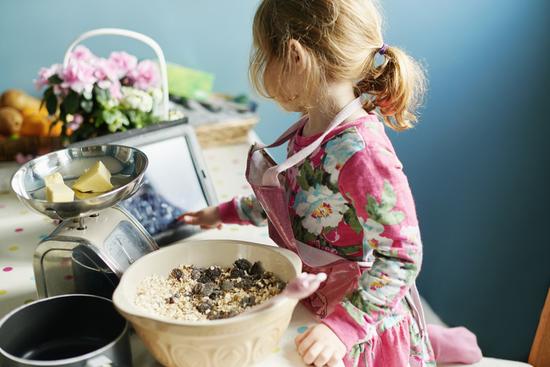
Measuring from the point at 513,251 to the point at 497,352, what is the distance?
304 millimetres

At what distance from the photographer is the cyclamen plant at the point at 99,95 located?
1265mm

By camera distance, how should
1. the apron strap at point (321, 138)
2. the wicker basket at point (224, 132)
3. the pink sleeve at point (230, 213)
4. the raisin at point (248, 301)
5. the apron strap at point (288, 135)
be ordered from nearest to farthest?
the raisin at point (248, 301)
the apron strap at point (321, 138)
the apron strap at point (288, 135)
the pink sleeve at point (230, 213)
the wicker basket at point (224, 132)

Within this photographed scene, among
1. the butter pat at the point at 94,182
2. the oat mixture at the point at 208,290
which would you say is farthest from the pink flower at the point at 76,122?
the oat mixture at the point at 208,290

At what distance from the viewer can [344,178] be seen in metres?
0.83

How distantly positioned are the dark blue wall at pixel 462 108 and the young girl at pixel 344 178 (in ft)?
2.36

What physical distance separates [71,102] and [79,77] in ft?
0.19

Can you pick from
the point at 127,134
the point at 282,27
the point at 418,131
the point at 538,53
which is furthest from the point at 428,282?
the point at 282,27

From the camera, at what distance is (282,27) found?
0.83 metres

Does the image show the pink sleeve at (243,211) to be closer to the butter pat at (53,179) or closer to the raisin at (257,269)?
the raisin at (257,269)

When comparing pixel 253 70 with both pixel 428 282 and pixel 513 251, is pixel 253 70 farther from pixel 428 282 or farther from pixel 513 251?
pixel 428 282

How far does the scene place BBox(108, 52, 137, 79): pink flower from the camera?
132 centimetres

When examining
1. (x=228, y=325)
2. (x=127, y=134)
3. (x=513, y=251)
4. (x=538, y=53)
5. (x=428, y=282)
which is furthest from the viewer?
(x=428, y=282)

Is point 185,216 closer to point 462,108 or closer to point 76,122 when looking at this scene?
point 76,122

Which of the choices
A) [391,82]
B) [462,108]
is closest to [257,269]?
[391,82]
